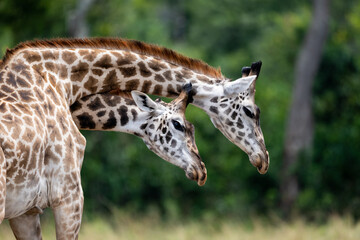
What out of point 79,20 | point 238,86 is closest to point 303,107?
point 79,20

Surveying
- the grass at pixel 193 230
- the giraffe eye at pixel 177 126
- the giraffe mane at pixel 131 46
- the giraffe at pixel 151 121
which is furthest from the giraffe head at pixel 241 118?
the grass at pixel 193 230

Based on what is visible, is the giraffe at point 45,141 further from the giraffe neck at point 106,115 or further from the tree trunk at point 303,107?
the tree trunk at point 303,107

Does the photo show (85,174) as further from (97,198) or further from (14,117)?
(14,117)

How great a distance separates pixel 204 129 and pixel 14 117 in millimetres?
15700

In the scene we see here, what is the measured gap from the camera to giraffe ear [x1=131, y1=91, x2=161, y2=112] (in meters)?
6.80

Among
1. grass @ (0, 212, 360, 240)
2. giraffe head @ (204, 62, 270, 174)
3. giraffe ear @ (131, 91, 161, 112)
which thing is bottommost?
grass @ (0, 212, 360, 240)

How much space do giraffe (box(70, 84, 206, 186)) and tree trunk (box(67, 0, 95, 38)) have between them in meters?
10.2

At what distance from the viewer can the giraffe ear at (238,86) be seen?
7.17 meters

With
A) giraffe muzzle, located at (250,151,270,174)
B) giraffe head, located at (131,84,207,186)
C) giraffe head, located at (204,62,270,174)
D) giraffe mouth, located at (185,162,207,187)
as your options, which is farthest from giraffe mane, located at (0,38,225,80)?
giraffe mouth, located at (185,162,207,187)

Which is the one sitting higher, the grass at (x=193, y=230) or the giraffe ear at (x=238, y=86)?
the giraffe ear at (x=238, y=86)

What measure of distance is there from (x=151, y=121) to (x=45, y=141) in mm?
1280

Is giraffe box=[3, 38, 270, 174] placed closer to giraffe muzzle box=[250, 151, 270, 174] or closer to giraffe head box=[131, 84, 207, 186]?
giraffe muzzle box=[250, 151, 270, 174]

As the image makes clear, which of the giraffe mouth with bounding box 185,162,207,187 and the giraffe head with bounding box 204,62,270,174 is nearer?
the giraffe mouth with bounding box 185,162,207,187

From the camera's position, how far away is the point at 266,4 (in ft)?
129
